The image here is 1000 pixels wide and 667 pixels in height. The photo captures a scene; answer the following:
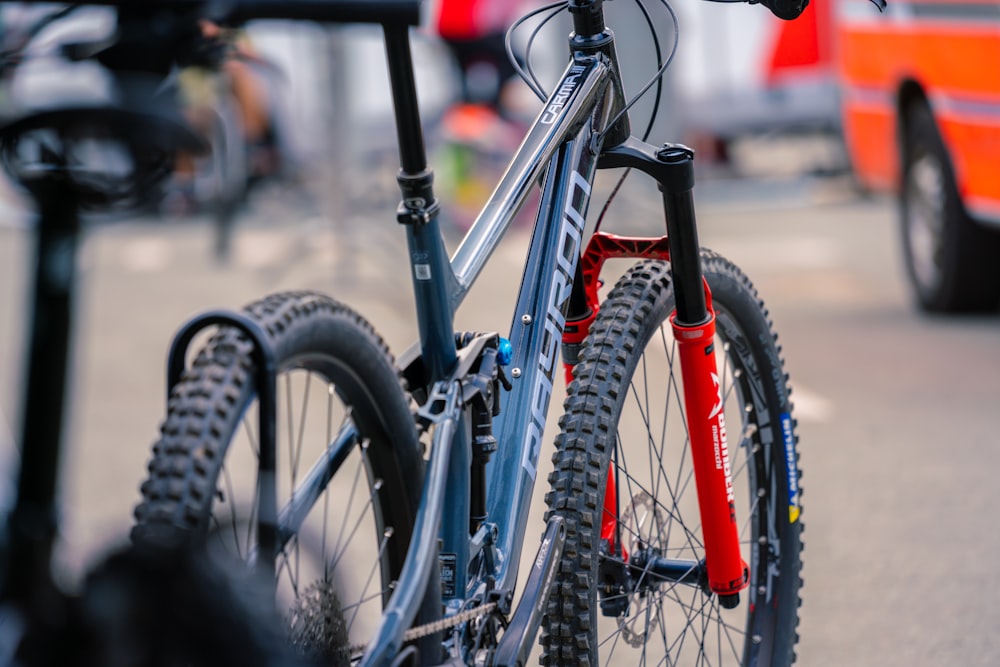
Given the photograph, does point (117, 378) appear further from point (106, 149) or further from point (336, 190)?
point (106, 149)

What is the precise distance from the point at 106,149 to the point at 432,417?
910mm

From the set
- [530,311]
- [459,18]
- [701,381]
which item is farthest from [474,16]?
[530,311]

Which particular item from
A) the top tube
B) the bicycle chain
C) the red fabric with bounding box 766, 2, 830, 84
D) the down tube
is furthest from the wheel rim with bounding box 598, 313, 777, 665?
the red fabric with bounding box 766, 2, 830, 84

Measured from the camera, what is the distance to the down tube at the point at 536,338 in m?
2.32

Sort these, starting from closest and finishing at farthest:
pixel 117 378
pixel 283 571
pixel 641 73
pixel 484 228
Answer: pixel 283 571
pixel 484 228
pixel 117 378
pixel 641 73

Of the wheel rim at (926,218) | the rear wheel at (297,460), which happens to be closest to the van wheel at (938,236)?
the wheel rim at (926,218)

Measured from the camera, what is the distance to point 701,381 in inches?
104

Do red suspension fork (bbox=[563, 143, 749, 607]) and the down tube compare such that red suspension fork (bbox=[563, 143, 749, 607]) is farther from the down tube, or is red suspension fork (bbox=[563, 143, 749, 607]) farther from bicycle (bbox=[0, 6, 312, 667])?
bicycle (bbox=[0, 6, 312, 667])

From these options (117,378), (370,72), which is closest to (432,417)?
(117,378)

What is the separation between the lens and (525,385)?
2.40m

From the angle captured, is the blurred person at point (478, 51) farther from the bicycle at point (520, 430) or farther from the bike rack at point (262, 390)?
the bike rack at point (262, 390)

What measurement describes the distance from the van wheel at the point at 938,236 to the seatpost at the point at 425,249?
5.01m

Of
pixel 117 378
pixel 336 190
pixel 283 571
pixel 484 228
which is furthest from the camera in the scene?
pixel 336 190

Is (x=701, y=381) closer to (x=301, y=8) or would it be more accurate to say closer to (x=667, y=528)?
(x=667, y=528)
